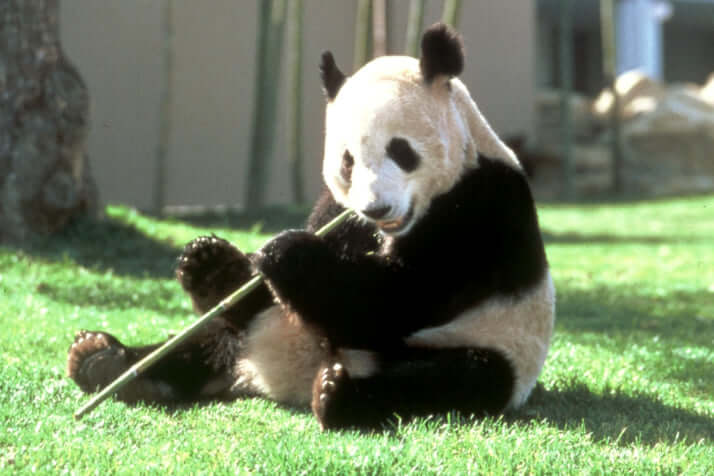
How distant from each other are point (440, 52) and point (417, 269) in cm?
69

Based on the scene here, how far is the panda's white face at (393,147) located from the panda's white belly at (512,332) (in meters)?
0.38

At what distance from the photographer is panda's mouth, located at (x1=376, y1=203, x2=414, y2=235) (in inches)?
115

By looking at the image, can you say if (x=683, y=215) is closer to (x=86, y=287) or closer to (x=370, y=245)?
(x=86, y=287)

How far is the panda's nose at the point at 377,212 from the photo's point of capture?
2.79 meters

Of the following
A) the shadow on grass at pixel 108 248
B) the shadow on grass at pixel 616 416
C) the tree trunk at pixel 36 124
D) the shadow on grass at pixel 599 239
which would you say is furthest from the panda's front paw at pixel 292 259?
the shadow on grass at pixel 599 239

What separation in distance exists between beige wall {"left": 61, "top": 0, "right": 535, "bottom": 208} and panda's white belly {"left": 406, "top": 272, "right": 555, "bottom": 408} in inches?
327

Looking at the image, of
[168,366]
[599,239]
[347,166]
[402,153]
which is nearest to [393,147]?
[402,153]

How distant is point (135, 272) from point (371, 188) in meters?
4.00

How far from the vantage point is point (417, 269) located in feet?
9.84

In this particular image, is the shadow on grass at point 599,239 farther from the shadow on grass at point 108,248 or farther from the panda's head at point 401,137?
the panda's head at point 401,137

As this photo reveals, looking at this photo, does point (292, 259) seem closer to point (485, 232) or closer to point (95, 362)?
point (485, 232)

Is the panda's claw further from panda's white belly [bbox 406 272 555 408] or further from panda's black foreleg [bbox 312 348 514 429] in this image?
panda's white belly [bbox 406 272 555 408]

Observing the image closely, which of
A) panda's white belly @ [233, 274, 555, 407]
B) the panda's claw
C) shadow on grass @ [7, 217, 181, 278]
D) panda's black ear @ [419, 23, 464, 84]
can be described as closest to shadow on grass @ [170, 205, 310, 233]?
shadow on grass @ [7, 217, 181, 278]

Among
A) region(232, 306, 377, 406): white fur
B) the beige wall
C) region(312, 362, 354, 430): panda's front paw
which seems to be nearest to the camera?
region(312, 362, 354, 430): panda's front paw
